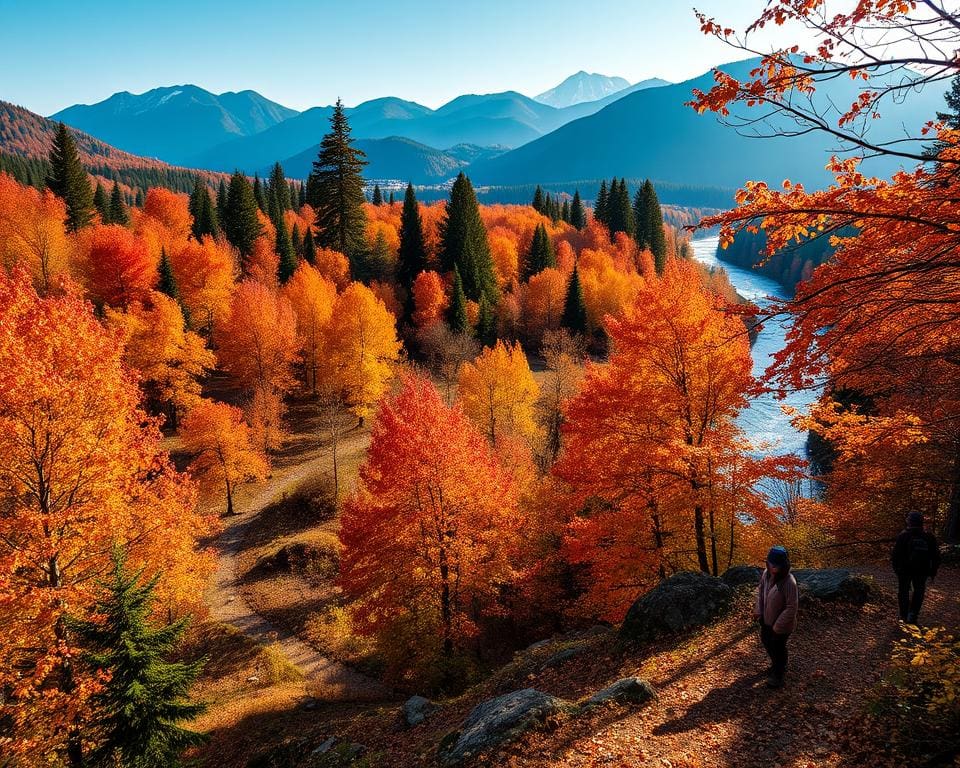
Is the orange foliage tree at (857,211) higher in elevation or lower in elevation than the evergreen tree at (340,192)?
lower

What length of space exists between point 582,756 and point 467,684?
37.9 ft

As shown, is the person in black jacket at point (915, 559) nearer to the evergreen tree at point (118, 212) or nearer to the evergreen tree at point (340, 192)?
the evergreen tree at point (340, 192)

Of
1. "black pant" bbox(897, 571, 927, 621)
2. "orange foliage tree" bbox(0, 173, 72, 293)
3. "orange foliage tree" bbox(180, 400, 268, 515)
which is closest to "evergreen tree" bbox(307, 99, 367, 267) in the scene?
"orange foliage tree" bbox(0, 173, 72, 293)

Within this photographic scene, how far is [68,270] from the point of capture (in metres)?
41.9

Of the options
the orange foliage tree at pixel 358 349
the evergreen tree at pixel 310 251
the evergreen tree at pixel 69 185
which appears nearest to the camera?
the orange foliage tree at pixel 358 349

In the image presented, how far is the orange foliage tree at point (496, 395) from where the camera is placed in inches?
1384

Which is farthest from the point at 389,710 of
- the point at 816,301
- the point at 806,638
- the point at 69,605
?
the point at 816,301

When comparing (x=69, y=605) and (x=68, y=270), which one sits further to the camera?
(x=68, y=270)

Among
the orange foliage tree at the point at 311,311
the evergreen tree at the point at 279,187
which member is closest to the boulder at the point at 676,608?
the orange foliage tree at the point at 311,311

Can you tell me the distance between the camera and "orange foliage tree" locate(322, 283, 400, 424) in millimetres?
41344

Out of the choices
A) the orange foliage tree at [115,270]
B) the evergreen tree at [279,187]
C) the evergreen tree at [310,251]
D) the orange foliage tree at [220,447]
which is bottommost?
the orange foliage tree at [220,447]

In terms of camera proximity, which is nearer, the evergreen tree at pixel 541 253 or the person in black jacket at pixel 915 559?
the person in black jacket at pixel 915 559

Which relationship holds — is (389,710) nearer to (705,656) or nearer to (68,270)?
(705,656)

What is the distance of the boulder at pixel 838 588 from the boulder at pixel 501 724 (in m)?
6.13
